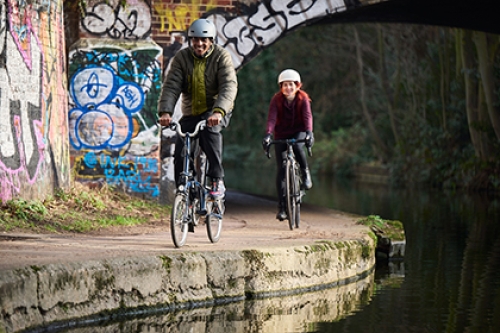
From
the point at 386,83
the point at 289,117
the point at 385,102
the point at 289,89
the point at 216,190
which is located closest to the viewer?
the point at 216,190

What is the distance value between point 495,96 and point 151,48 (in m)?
11.6

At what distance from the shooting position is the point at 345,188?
88.8 ft

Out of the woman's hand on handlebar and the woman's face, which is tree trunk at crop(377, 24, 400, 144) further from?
the woman's hand on handlebar

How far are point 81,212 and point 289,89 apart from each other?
9.33 feet

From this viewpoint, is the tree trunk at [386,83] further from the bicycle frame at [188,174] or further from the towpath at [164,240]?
the bicycle frame at [188,174]

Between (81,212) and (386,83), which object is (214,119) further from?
(386,83)

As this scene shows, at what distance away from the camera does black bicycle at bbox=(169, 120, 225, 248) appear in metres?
8.13

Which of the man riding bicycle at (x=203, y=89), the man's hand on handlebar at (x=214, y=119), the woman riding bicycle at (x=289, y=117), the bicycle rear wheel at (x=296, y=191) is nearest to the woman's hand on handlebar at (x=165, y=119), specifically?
the man riding bicycle at (x=203, y=89)

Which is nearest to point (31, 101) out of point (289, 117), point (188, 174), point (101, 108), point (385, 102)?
point (101, 108)

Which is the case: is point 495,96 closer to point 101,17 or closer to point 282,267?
point 101,17

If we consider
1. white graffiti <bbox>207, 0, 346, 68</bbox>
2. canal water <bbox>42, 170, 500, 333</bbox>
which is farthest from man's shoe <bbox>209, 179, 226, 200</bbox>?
white graffiti <bbox>207, 0, 346, 68</bbox>

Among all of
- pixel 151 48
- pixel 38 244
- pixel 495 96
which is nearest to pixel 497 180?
pixel 495 96

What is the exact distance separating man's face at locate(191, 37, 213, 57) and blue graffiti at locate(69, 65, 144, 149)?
4.84m

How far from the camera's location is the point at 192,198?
27.8 feet
